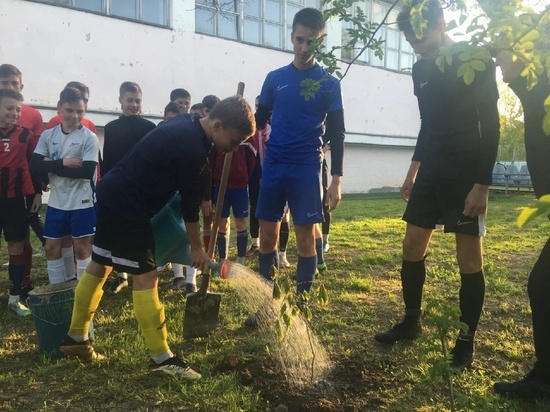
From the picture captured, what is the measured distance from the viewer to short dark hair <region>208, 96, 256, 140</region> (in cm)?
307

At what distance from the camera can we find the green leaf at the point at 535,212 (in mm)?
1034

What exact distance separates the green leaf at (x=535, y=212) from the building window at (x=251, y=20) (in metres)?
14.2

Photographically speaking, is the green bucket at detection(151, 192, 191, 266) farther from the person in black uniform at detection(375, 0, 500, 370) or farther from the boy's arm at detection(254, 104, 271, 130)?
the person in black uniform at detection(375, 0, 500, 370)

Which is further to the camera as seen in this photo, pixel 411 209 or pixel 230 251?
pixel 230 251

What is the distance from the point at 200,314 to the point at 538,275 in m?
2.18

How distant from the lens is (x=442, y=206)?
3.21 meters

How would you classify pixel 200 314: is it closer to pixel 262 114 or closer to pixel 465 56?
pixel 262 114

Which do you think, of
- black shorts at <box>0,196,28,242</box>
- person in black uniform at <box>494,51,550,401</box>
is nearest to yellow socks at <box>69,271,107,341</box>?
black shorts at <box>0,196,28,242</box>

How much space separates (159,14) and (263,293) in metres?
12.1

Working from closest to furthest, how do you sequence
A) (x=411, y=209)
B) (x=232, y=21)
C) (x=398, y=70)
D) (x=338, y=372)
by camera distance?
1. (x=338, y=372)
2. (x=411, y=209)
3. (x=232, y=21)
4. (x=398, y=70)

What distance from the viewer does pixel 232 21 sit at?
50.5 feet

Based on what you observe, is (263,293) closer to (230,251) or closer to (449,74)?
(449,74)

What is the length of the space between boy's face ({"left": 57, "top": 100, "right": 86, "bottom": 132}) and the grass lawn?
1591 mm

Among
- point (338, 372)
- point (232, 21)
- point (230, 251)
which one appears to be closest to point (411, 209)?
point (338, 372)
